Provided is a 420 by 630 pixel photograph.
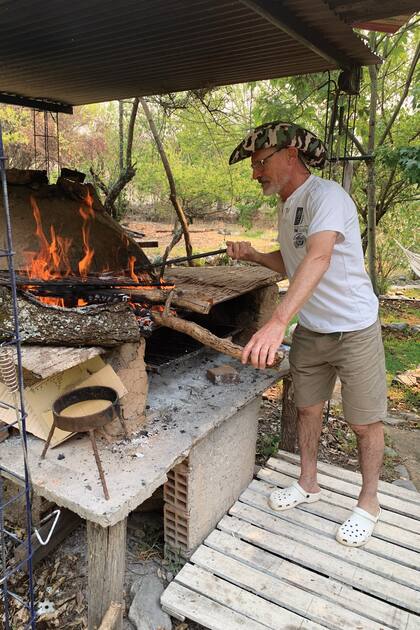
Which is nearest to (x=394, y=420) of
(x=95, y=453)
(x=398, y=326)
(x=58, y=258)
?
(x=398, y=326)

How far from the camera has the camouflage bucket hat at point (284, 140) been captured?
2.82m

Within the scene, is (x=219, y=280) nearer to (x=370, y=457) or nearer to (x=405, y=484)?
(x=370, y=457)

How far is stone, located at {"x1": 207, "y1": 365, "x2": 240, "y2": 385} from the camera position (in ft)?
11.7

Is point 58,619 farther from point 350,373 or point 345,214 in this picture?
point 345,214

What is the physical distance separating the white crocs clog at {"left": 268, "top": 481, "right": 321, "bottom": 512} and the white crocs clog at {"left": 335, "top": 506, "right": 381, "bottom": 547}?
325 mm

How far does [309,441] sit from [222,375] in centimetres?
78

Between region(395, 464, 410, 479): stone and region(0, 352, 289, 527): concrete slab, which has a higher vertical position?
region(0, 352, 289, 527): concrete slab

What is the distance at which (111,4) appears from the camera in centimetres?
257

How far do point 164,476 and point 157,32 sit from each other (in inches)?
106

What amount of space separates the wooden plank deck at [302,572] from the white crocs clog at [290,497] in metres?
0.04

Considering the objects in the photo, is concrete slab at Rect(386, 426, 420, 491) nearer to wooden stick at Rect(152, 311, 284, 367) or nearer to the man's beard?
wooden stick at Rect(152, 311, 284, 367)

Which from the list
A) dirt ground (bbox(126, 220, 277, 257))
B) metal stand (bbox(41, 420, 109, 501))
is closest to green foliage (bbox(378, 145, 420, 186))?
metal stand (bbox(41, 420, 109, 501))

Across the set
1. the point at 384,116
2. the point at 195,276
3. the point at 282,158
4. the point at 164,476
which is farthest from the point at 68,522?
the point at 384,116

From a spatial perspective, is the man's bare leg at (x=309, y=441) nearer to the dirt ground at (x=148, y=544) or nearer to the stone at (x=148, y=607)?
the dirt ground at (x=148, y=544)
